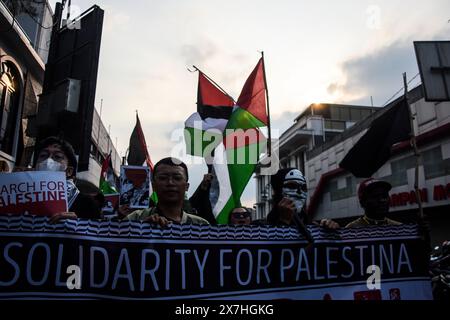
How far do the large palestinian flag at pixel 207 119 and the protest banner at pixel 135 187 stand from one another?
0.89 meters

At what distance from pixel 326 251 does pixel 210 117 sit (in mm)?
3699

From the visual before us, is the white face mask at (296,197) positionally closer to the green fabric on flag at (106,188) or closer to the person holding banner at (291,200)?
the person holding banner at (291,200)

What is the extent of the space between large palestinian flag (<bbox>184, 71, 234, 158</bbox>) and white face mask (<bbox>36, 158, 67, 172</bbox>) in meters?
2.82

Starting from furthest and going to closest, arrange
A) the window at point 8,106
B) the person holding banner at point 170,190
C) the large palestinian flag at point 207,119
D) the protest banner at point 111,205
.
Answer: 1. the window at point 8,106
2. the protest banner at point 111,205
3. the large palestinian flag at point 207,119
4. the person holding banner at point 170,190

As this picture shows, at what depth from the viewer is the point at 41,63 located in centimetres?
1116

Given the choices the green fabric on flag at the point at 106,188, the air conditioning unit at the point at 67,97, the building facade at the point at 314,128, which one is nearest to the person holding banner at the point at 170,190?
the air conditioning unit at the point at 67,97

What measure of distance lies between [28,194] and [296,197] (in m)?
1.76

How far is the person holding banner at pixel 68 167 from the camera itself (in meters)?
2.34

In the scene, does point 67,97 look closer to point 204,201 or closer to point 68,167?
point 204,201

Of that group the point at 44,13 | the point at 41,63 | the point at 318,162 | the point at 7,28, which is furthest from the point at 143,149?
the point at 318,162

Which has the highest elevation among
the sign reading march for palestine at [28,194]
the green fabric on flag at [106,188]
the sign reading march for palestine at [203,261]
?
the green fabric on flag at [106,188]

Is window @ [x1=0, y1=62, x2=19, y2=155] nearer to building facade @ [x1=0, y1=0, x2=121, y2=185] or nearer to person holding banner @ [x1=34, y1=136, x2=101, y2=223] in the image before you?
building facade @ [x1=0, y1=0, x2=121, y2=185]

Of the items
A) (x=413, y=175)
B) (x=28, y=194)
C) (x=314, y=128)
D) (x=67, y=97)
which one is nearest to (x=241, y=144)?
(x=67, y=97)

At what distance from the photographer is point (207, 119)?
561cm
